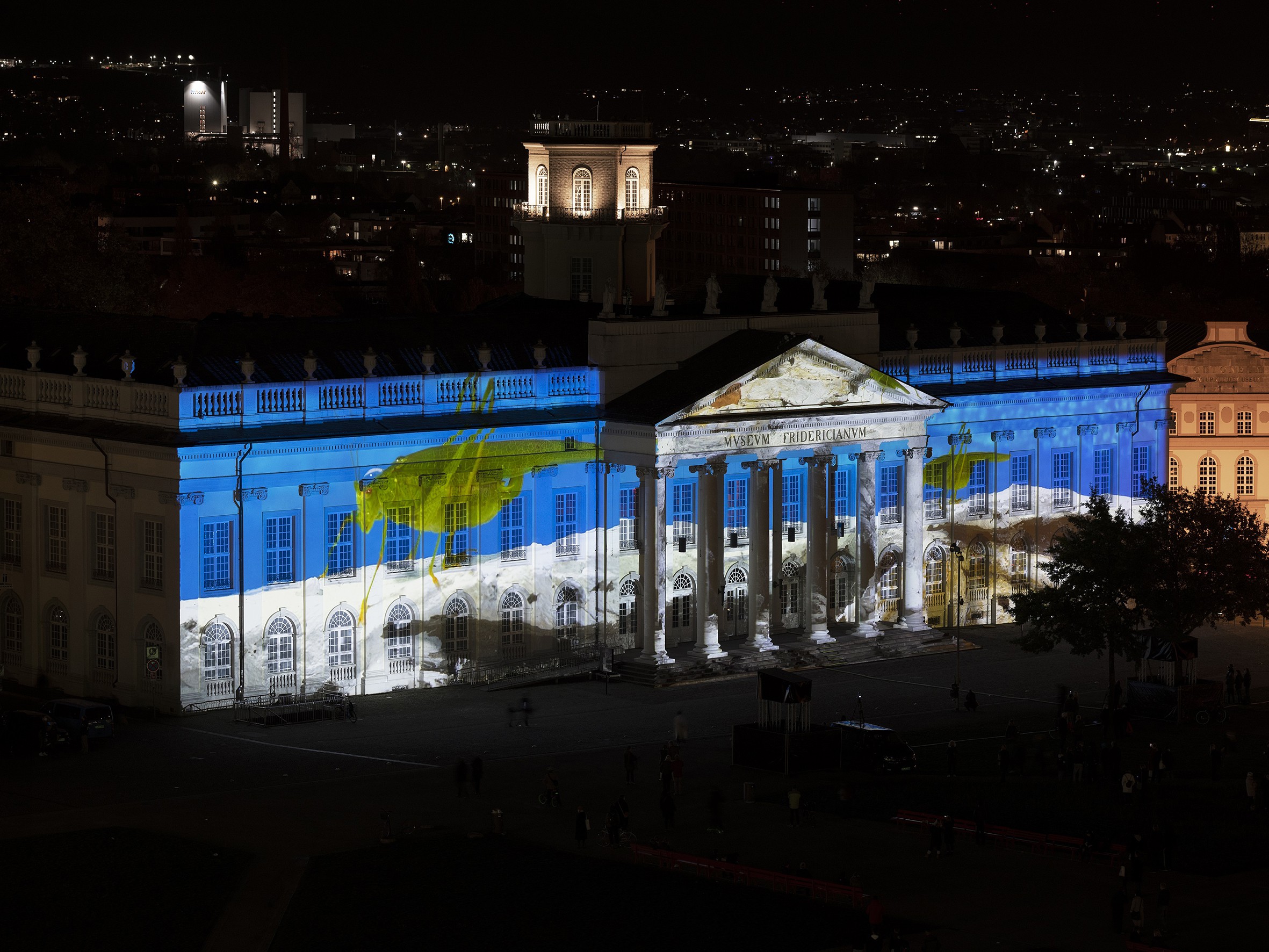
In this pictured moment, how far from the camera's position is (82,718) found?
68562 millimetres

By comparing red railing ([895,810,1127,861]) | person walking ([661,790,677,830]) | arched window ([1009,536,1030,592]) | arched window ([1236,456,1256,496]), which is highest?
arched window ([1236,456,1256,496])

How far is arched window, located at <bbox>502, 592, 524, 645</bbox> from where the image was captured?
8038cm

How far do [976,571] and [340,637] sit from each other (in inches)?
1021

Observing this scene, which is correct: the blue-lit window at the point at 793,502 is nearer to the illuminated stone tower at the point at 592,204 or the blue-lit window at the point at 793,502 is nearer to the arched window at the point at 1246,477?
the illuminated stone tower at the point at 592,204

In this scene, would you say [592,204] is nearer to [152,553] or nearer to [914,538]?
[914,538]

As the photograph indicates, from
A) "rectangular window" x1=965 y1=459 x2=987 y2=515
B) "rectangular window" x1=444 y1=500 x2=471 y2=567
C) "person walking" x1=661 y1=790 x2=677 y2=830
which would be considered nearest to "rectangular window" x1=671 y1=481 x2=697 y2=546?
"rectangular window" x1=444 y1=500 x2=471 y2=567

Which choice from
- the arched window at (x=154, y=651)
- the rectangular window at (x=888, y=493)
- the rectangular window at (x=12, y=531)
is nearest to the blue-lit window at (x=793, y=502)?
the rectangular window at (x=888, y=493)

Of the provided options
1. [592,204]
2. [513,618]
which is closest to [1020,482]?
[592,204]

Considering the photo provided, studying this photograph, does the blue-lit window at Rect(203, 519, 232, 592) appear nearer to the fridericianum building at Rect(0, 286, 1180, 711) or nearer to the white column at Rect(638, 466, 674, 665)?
the fridericianum building at Rect(0, 286, 1180, 711)

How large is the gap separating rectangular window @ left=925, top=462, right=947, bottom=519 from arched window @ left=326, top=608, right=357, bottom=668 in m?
23.1

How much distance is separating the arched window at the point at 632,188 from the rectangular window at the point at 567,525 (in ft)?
78.7

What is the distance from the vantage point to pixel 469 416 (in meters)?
79.1

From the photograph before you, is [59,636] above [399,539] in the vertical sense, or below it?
below

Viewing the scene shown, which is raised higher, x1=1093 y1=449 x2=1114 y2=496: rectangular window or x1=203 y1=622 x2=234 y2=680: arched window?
x1=1093 y1=449 x2=1114 y2=496: rectangular window
